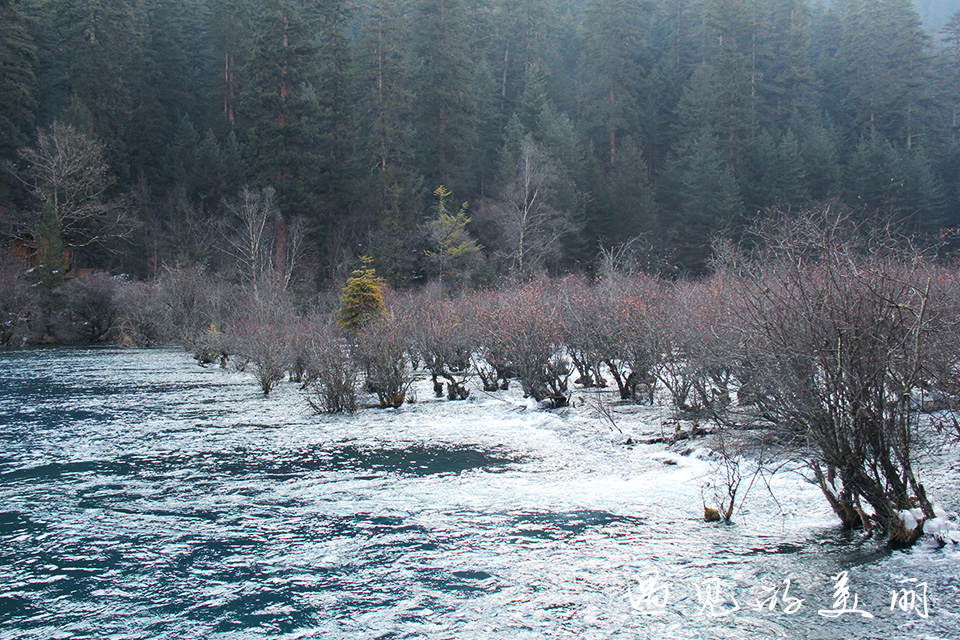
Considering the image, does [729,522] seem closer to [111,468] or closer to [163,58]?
[111,468]

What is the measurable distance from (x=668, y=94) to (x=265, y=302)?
45.6 metres

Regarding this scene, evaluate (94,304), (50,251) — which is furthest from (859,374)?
(50,251)

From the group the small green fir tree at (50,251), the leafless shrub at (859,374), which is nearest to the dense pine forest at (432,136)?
the small green fir tree at (50,251)

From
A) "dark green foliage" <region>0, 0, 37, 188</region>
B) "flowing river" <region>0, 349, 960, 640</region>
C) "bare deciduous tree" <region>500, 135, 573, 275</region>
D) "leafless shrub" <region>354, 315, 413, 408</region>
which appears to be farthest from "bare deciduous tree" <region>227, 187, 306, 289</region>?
"flowing river" <region>0, 349, 960, 640</region>

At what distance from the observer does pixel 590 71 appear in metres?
62.8

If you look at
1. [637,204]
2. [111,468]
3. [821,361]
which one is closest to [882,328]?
[821,361]

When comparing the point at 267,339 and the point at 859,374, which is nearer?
the point at 859,374

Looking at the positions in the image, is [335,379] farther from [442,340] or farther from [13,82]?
[13,82]

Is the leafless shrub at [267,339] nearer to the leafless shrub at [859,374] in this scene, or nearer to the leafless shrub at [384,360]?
the leafless shrub at [384,360]

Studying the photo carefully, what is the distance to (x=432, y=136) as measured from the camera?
53.1 m

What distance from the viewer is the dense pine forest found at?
45656 mm

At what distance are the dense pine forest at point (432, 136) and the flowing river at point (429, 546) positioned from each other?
30588 mm

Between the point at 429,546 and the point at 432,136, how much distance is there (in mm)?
48223

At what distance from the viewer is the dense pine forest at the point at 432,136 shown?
150ft
